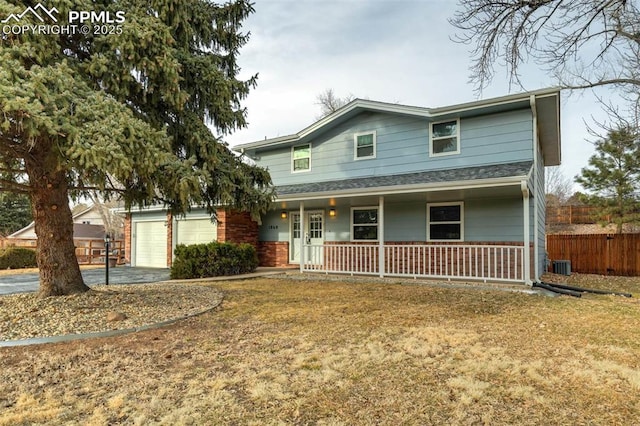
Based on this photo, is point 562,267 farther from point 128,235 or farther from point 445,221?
point 128,235

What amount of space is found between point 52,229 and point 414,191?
7668 millimetres

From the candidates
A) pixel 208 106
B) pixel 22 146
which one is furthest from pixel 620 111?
pixel 22 146

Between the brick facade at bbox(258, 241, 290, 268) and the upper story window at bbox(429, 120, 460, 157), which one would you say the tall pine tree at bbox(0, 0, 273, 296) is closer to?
the upper story window at bbox(429, 120, 460, 157)

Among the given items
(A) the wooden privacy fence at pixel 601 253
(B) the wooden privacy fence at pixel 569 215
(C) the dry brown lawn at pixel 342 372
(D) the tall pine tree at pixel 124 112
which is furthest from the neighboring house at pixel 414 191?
(B) the wooden privacy fence at pixel 569 215

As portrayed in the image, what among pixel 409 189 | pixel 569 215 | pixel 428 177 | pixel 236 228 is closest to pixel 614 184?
pixel 569 215

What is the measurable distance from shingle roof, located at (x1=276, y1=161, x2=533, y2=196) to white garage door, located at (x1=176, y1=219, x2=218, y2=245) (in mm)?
3320

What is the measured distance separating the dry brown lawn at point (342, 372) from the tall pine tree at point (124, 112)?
2.22 meters

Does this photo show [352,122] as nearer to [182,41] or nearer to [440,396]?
[182,41]

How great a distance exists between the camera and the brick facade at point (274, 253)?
14.3 m

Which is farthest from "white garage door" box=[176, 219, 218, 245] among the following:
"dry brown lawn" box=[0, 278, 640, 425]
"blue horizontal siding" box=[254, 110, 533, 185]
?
"dry brown lawn" box=[0, 278, 640, 425]

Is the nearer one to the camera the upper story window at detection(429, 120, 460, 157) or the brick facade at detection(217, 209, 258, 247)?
the upper story window at detection(429, 120, 460, 157)

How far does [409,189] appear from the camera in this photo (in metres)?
9.60

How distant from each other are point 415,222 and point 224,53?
7040 millimetres

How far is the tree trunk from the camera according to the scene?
6.22m
